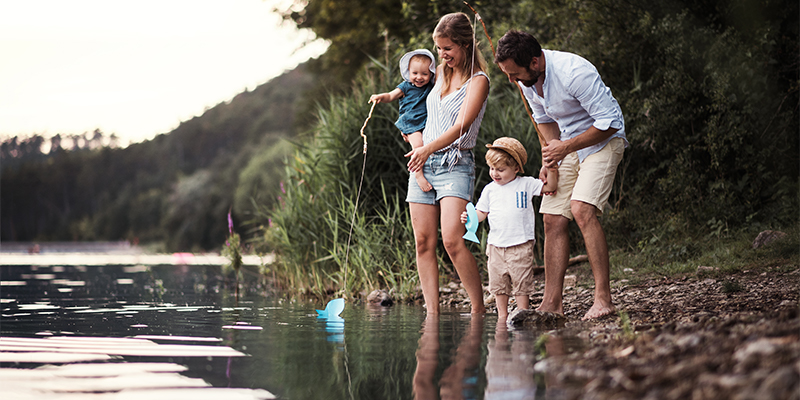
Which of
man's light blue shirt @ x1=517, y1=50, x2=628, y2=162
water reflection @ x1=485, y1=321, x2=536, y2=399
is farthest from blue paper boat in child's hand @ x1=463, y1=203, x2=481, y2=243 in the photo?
water reflection @ x1=485, y1=321, x2=536, y2=399

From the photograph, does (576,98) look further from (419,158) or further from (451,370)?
(451,370)

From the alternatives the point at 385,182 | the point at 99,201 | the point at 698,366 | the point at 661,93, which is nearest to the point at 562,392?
the point at 698,366

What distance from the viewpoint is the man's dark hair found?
13.0 feet

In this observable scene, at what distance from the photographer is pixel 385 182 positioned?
23.9ft

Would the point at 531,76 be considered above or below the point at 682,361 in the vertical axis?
above

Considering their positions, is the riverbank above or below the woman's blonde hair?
below

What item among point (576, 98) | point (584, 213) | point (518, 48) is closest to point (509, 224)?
point (584, 213)

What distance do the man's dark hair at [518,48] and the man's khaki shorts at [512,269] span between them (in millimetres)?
1296

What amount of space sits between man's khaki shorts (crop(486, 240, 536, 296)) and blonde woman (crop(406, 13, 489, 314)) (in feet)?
0.47

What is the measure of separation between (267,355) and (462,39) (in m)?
2.37

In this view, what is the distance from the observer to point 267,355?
2.94 metres

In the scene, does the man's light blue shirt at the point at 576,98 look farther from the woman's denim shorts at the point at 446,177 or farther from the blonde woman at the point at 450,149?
the woman's denim shorts at the point at 446,177

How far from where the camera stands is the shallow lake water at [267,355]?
224cm

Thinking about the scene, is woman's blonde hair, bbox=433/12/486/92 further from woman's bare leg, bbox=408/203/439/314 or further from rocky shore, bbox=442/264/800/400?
rocky shore, bbox=442/264/800/400
